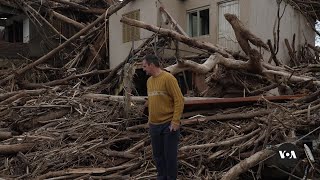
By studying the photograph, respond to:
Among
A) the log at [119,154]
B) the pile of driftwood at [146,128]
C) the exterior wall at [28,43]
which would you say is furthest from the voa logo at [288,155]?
the exterior wall at [28,43]

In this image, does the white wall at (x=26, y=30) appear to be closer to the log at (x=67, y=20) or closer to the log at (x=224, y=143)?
the log at (x=67, y=20)

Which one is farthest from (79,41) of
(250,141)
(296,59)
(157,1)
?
(250,141)

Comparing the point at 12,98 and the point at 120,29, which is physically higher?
the point at 120,29

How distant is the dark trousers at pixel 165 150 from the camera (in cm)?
501

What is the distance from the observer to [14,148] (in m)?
7.27

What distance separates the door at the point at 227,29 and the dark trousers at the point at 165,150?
7.58m

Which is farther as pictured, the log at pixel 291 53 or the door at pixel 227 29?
the log at pixel 291 53

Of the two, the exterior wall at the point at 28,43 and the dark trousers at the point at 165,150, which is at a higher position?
the exterior wall at the point at 28,43

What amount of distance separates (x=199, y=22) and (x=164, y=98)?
Answer: 8.90m

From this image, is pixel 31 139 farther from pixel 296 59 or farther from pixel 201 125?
pixel 296 59

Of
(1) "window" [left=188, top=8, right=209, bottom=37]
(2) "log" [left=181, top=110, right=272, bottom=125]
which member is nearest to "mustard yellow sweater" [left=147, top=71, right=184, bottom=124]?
(2) "log" [left=181, top=110, right=272, bottom=125]

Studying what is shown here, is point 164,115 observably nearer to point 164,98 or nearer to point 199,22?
point 164,98

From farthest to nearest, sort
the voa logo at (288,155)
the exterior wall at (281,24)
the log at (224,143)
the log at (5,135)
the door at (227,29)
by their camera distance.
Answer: the door at (227,29)
the exterior wall at (281,24)
the log at (5,135)
the log at (224,143)
the voa logo at (288,155)

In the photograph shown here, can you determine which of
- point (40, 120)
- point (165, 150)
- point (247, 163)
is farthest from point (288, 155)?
point (40, 120)
